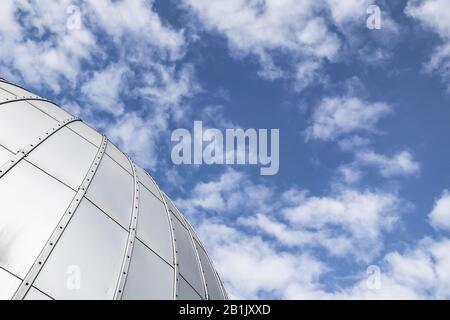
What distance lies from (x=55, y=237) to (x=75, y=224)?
452 mm

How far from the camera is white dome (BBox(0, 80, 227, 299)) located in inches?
237

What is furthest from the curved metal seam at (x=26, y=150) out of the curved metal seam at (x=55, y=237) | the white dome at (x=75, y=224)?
the curved metal seam at (x=55, y=237)

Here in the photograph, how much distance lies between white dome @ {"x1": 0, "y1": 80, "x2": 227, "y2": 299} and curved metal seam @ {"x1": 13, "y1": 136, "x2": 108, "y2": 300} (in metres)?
0.01

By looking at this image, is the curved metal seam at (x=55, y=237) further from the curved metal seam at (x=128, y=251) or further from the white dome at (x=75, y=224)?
the curved metal seam at (x=128, y=251)

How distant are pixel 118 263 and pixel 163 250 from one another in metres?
1.50

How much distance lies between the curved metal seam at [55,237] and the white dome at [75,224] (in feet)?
0.04

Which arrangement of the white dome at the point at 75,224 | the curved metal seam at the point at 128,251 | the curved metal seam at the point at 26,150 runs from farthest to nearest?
1. the curved metal seam at the point at 26,150
2. the curved metal seam at the point at 128,251
3. the white dome at the point at 75,224

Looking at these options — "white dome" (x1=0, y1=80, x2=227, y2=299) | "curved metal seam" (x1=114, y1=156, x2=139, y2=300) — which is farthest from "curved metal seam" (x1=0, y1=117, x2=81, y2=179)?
"curved metal seam" (x1=114, y1=156, x2=139, y2=300)

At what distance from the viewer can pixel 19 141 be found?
24.8ft

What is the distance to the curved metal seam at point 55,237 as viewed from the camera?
220 inches

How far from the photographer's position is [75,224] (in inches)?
267

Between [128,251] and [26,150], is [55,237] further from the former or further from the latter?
[26,150]
